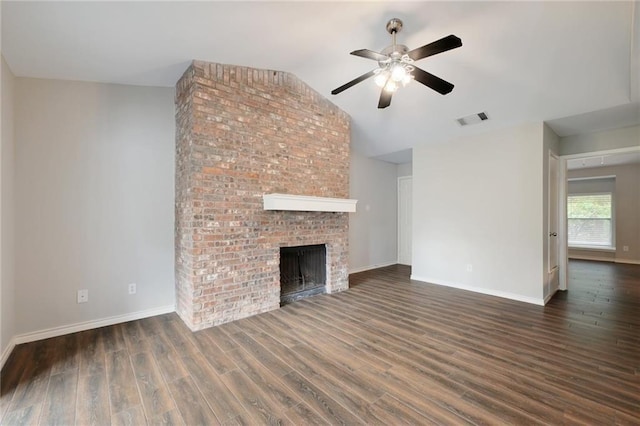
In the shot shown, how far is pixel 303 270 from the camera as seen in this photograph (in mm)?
4430

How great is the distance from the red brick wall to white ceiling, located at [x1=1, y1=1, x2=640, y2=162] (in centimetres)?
32

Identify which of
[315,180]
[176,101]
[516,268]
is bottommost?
[516,268]

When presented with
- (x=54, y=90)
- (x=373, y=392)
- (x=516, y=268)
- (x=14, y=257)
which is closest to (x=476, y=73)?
(x=516, y=268)

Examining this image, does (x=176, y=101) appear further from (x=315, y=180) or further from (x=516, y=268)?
(x=516, y=268)

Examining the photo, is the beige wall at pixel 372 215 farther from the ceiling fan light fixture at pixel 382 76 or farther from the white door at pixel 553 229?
the ceiling fan light fixture at pixel 382 76

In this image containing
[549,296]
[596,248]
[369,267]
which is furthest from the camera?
[596,248]

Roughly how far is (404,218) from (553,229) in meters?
2.74

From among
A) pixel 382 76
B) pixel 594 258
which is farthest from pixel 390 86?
pixel 594 258

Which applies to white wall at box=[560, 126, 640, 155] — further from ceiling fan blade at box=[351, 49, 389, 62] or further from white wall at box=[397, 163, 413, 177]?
ceiling fan blade at box=[351, 49, 389, 62]

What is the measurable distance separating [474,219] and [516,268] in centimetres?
89

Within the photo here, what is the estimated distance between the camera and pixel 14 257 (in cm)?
257

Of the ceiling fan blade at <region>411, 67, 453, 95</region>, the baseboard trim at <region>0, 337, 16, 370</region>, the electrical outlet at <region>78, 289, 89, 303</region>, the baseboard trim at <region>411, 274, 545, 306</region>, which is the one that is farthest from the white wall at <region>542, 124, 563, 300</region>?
the baseboard trim at <region>0, 337, 16, 370</region>

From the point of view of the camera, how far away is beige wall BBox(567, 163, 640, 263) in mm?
6688

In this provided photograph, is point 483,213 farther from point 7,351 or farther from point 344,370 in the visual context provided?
point 7,351
